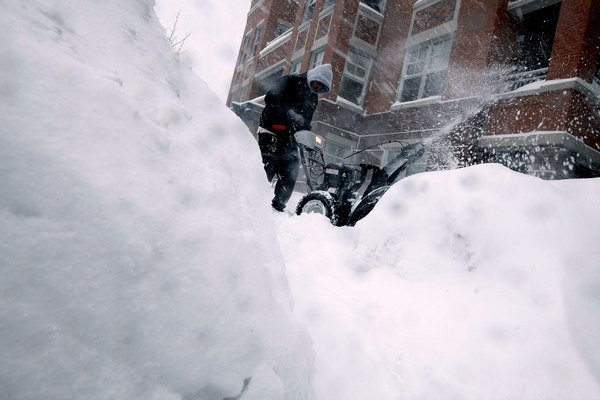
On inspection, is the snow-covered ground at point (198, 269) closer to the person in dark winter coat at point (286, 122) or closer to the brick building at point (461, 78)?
the person in dark winter coat at point (286, 122)

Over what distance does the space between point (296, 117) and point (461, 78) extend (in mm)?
6170

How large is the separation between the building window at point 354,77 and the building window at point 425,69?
1.84 meters

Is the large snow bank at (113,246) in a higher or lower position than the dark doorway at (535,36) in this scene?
lower

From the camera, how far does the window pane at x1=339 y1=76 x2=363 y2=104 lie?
12.3 meters

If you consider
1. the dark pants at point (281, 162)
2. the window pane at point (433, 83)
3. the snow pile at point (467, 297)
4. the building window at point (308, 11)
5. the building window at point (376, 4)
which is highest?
the building window at point (308, 11)

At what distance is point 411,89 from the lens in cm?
1077

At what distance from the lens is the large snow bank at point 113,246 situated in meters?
0.68

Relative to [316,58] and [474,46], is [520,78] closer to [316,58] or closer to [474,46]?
[474,46]

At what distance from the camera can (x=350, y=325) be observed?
1654 mm

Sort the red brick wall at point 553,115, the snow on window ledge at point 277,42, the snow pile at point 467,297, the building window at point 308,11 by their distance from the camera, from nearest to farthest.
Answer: the snow pile at point 467,297 < the red brick wall at point 553,115 < the building window at point 308,11 < the snow on window ledge at point 277,42

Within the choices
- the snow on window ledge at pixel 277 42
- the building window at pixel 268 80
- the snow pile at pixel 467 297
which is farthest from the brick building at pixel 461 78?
the snow pile at pixel 467 297

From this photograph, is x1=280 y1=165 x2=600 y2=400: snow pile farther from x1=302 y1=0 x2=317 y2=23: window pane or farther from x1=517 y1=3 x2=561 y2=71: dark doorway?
x1=302 y1=0 x2=317 y2=23: window pane

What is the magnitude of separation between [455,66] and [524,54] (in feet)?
5.54

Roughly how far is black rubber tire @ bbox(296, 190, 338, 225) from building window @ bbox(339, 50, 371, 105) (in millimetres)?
8836
